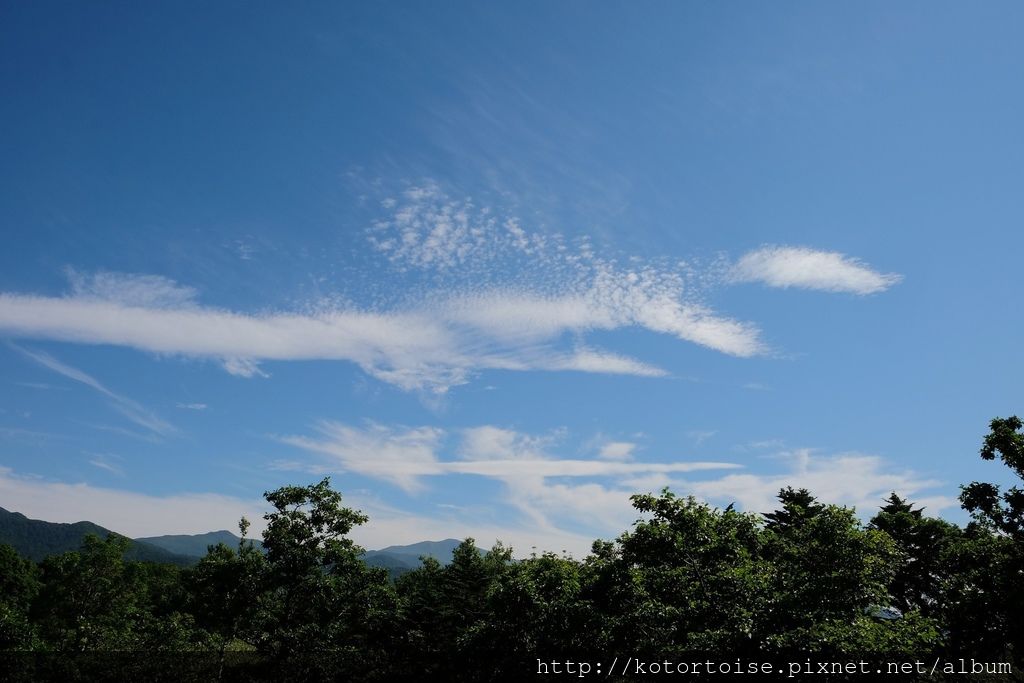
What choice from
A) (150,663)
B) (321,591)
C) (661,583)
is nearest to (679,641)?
(661,583)

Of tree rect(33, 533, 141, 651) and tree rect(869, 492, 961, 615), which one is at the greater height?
tree rect(869, 492, 961, 615)

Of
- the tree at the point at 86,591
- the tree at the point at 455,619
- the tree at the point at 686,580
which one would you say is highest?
the tree at the point at 686,580

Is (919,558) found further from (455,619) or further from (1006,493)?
(455,619)

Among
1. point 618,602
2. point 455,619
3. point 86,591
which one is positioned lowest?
point 86,591

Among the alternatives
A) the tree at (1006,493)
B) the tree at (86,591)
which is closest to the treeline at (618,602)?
the tree at (1006,493)

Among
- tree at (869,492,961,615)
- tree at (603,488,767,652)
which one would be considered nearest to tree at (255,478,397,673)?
tree at (603,488,767,652)

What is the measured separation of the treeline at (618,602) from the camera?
13.5 metres

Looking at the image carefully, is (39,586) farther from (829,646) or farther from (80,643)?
(829,646)

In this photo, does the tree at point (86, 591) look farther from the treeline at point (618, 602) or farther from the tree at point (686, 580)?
the tree at point (686, 580)

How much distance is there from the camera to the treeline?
530 inches

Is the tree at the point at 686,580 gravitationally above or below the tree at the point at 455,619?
above

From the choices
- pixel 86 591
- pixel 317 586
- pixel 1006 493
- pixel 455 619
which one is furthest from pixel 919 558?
pixel 86 591

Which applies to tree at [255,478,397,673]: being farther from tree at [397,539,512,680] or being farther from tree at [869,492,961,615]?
tree at [869,492,961,615]

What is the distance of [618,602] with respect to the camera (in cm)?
1534
